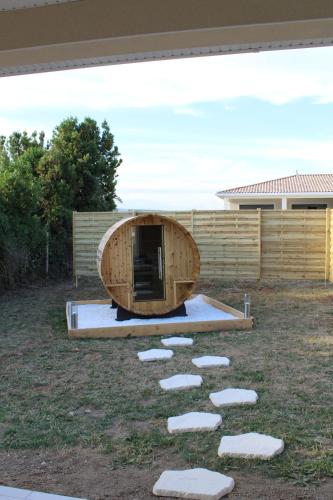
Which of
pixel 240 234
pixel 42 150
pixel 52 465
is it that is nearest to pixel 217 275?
pixel 240 234

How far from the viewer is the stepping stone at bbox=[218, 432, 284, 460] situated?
11.6ft

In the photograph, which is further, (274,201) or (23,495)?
(274,201)

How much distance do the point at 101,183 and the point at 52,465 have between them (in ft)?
49.1

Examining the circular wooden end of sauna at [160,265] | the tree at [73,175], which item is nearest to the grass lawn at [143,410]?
the circular wooden end of sauna at [160,265]

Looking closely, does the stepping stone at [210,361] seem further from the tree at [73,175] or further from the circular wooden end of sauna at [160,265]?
the tree at [73,175]

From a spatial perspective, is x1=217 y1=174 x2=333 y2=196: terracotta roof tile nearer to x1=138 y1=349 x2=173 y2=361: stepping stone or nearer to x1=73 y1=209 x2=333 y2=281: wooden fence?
x1=73 y1=209 x2=333 y2=281: wooden fence

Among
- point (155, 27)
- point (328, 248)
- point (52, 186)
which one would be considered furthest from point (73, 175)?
point (155, 27)

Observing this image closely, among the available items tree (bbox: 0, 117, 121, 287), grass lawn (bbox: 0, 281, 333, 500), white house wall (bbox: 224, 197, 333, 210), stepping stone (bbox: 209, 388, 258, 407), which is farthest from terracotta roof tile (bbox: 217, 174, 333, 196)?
stepping stone (bbox: 209, 388, 258, 407)

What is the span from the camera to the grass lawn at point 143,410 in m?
3.31

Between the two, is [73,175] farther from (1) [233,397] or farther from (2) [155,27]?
(2) [155,27]

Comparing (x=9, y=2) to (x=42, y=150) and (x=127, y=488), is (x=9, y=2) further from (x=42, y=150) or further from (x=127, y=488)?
(x=42, y=150)

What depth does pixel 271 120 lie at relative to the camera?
1667 centimetres

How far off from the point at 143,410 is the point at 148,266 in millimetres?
6000

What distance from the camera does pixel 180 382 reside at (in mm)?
5273
